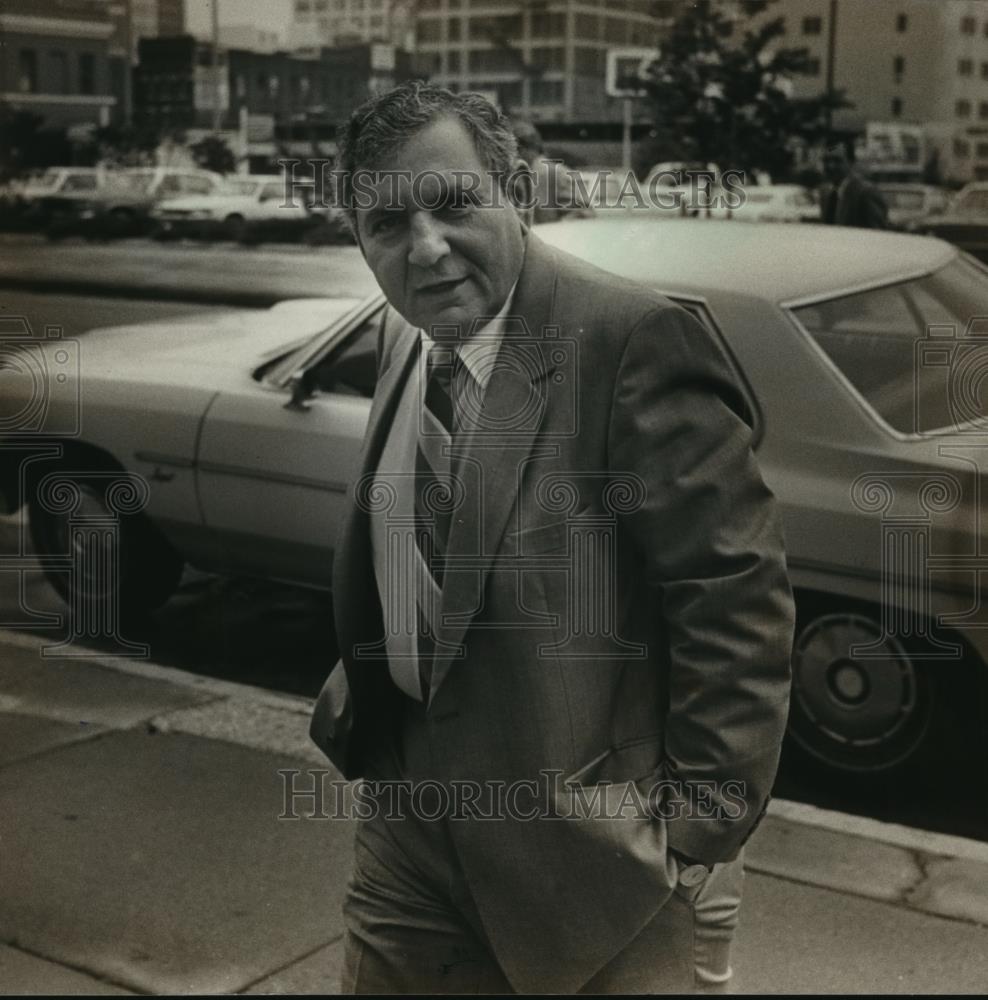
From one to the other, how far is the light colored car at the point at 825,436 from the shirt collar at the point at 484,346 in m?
2.49

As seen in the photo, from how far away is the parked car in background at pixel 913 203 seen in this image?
17.9 feet

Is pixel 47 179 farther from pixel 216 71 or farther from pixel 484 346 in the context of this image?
pixel 484 346

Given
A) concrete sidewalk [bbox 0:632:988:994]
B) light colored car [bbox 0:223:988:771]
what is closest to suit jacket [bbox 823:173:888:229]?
light colored car [bbox 0:223:988:771]

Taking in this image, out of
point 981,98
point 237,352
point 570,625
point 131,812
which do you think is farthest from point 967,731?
point 570,625

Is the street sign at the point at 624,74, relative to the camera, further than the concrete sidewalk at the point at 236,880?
Yes

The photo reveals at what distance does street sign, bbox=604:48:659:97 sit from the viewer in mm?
5762

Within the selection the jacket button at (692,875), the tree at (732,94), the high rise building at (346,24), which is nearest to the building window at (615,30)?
the tree at (732,94)

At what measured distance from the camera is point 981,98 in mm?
5371

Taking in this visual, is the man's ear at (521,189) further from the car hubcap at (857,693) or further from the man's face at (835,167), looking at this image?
the man's face at (835,167)

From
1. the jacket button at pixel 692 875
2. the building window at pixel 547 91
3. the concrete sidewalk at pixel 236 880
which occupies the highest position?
the building window at pixel 547 91

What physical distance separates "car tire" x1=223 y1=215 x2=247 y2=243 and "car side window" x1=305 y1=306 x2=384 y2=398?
1.03 metres

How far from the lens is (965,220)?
543 cm

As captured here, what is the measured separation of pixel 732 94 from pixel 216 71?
1.90m

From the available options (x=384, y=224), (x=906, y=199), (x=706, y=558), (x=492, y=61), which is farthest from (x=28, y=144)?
(x=706, y=558)
